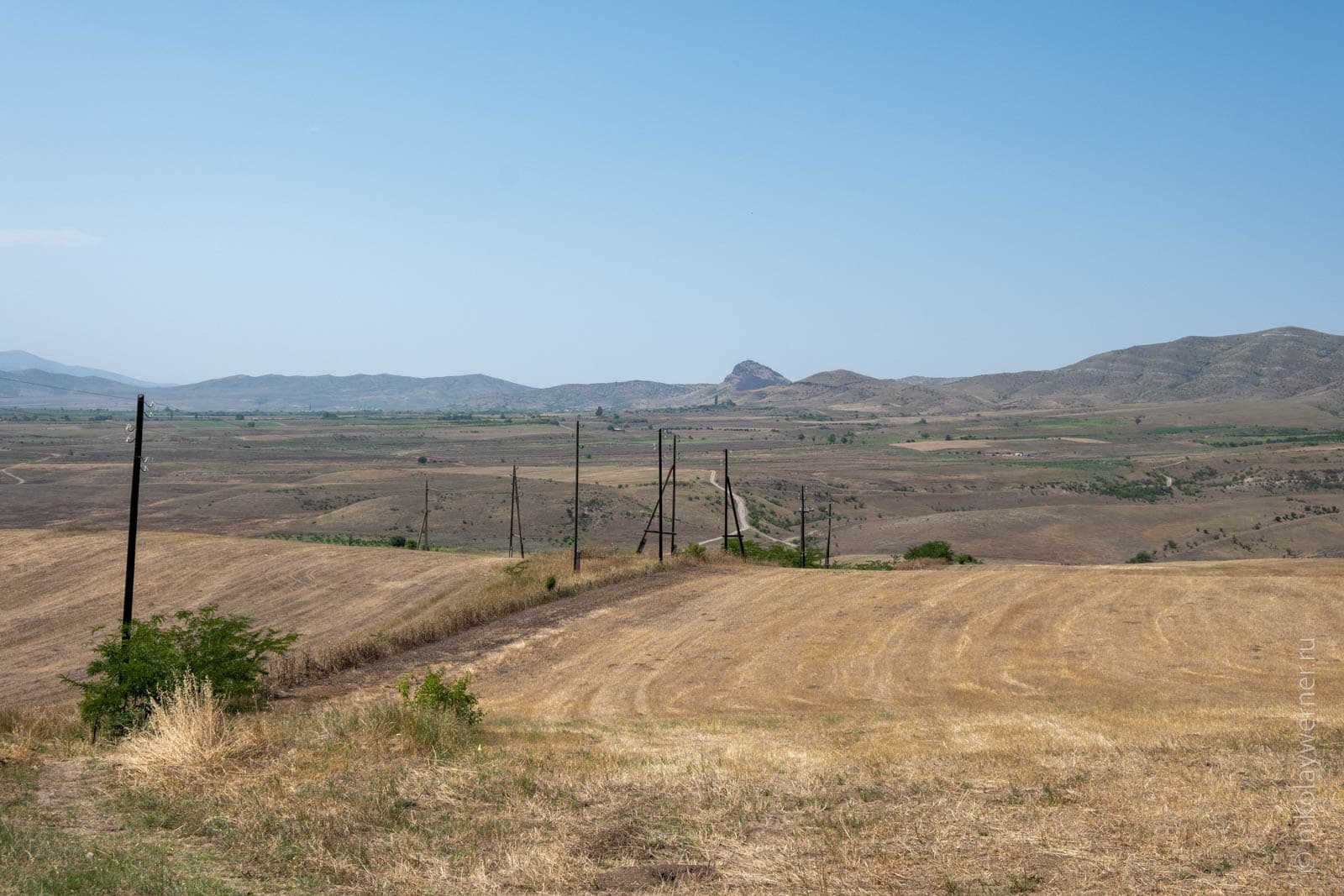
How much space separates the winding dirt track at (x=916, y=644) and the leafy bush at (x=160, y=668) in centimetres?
548

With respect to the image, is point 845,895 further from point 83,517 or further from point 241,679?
point 83,517

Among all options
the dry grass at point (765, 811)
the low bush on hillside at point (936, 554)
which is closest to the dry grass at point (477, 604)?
the dry grass at point (765, 811)

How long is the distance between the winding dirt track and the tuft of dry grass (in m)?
7.75

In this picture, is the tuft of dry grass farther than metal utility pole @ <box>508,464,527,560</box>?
No

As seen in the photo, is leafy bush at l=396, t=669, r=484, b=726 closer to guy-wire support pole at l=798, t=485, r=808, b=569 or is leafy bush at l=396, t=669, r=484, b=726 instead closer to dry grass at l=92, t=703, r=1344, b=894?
dry grass at l=92, t=703, r=1344, b=894

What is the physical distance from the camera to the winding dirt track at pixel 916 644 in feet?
71.8

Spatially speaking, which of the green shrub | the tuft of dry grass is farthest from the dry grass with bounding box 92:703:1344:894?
the green shrub

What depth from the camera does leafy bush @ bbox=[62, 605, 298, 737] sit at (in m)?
15.5

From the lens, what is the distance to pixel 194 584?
4806cm

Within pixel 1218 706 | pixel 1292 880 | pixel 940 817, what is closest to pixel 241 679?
pixel 940 817

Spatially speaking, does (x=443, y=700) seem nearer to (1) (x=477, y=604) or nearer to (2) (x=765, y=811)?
(2) (x=765, y=811)

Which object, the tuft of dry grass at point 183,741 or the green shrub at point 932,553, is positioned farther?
the green shrub at point 932,553

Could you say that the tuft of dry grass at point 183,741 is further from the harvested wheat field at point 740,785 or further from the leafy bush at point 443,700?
the leafy bush at point 443,700

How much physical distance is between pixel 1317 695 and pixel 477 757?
1593cm
